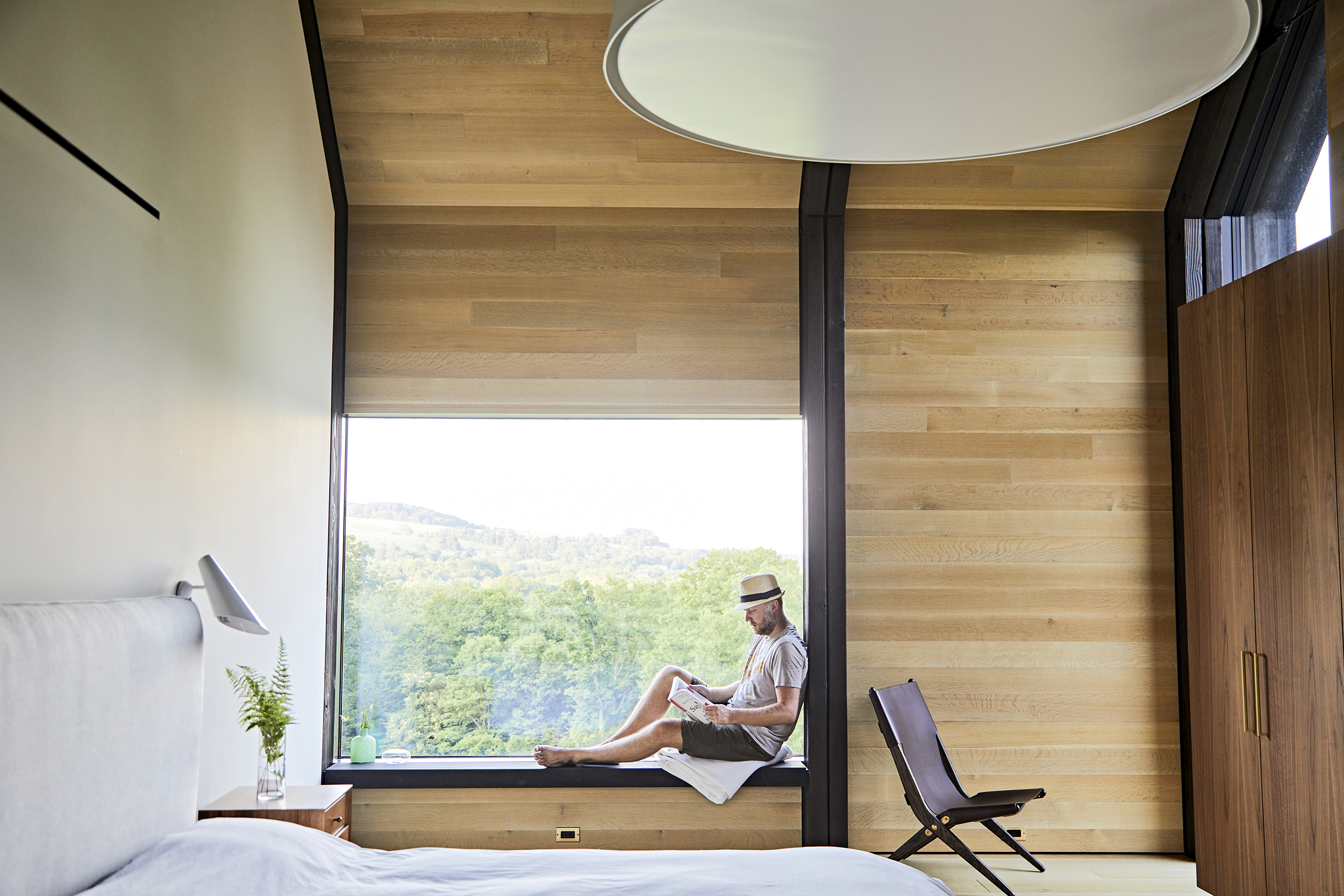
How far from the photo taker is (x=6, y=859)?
5.74 feet

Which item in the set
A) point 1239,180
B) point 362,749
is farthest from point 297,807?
point 1239,180

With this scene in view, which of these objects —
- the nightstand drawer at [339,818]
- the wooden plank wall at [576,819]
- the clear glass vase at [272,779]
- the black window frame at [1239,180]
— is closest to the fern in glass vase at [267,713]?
the clear glass vase at [272,779]

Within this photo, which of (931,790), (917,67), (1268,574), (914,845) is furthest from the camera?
(931,790)

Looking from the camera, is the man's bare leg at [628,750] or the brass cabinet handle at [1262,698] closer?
the brass cabinet handle at [1262,698]

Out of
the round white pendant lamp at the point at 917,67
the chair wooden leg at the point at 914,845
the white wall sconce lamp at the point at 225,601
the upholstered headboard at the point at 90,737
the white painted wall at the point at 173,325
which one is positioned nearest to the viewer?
the round white pendant lamp at the point at 917,67

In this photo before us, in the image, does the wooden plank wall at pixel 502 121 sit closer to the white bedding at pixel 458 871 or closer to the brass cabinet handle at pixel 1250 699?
the brass cabinet handle at pixel 1250 699

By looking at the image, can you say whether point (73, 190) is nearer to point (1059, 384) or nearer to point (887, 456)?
point (887, 456)

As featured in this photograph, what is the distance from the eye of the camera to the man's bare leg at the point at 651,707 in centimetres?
419

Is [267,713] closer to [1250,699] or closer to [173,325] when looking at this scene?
[173,325]

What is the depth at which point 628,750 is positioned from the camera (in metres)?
4.09

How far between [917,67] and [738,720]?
9.91ft

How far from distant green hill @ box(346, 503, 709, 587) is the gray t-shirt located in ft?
1.81

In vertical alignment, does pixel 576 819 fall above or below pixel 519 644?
below

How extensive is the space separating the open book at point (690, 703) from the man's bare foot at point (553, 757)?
20.0 inches
